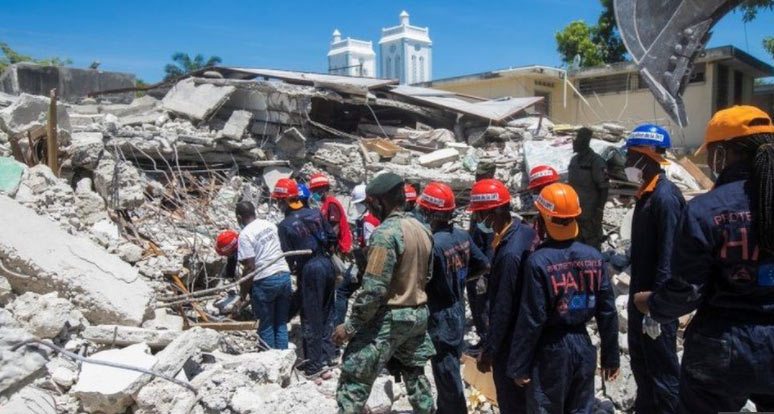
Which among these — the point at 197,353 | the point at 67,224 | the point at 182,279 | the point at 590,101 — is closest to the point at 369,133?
the point at 182,279

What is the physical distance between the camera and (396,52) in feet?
150

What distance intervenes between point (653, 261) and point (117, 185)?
6.12m

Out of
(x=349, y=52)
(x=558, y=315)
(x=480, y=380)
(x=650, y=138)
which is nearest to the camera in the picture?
(x=558, y=315)

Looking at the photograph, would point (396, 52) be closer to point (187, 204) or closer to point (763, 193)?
point (187, 204)

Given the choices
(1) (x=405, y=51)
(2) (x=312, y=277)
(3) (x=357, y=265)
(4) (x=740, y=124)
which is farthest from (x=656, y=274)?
(1) (x=405, y=51)

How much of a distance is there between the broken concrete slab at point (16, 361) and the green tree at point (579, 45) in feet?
63.6

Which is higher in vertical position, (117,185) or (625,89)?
(625,89)

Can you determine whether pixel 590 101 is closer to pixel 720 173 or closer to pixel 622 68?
pixel 622 68


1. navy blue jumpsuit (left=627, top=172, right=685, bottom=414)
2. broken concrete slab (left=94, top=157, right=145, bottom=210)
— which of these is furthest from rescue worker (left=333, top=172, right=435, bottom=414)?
broken concrete slab (left=94, top=157, right=145, bottom=210)

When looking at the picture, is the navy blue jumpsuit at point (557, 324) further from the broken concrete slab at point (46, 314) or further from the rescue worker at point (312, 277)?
the broken concrete slab at point (46, 314)

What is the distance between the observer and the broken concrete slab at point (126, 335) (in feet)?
16.4

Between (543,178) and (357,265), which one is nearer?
(357,265)

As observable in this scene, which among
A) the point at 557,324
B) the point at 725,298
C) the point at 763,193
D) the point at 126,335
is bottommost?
the point at 126,335

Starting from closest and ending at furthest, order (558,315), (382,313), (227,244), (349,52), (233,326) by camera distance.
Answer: (558,315), (382,313), (233,326), (227,244), (349,52)
